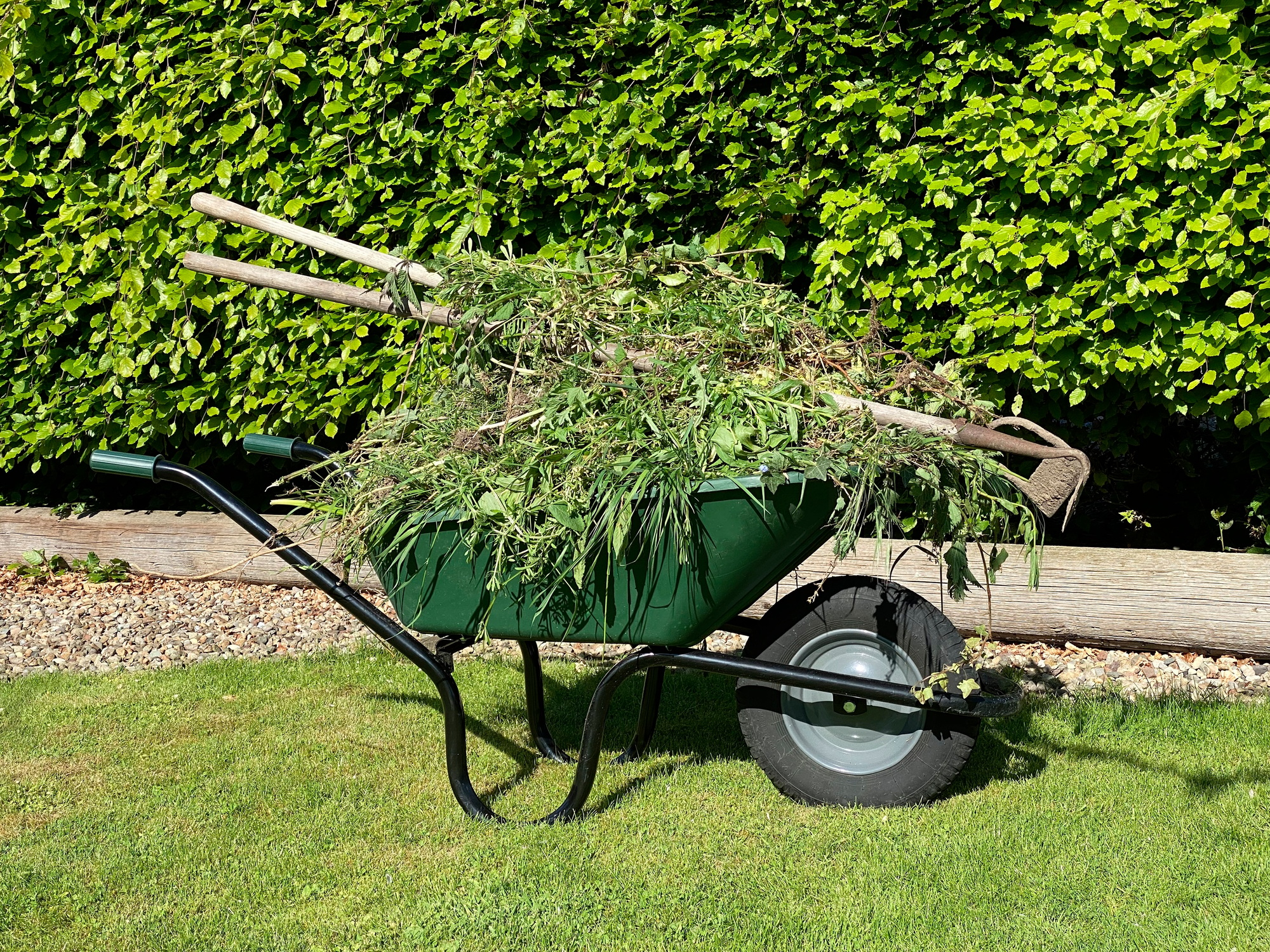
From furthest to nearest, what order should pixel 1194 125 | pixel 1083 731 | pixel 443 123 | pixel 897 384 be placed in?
pixel 443 123, pixel 1194 125, pixel 1083 731, pixel 897 384

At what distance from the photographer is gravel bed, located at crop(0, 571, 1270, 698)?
3898mm

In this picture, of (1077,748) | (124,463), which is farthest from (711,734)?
(124,463)

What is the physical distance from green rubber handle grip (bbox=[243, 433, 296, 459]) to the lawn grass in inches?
34.1

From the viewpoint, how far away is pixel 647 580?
253 cm

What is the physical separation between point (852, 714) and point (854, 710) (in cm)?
2

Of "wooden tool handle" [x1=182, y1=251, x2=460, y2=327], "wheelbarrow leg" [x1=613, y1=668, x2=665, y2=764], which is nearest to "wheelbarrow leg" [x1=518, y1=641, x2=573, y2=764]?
"wheelbarrow leg" [x1=613, y1=668, x2=665, y2=764]

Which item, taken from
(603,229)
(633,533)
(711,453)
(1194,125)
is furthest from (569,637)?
(1194,125)

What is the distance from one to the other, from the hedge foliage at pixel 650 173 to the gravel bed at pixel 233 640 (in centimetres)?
70

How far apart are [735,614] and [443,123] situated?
8.21 feet

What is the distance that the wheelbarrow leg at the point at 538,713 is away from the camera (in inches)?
125

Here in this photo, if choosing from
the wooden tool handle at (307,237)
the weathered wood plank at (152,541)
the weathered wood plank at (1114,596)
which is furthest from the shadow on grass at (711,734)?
the weathered wood plank at (152,541)

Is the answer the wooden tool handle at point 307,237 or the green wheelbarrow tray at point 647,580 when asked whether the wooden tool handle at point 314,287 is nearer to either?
the wooden tool handle at point 307,237

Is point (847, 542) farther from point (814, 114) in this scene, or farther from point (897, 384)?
point (814, 114)

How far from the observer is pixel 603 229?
405cm
